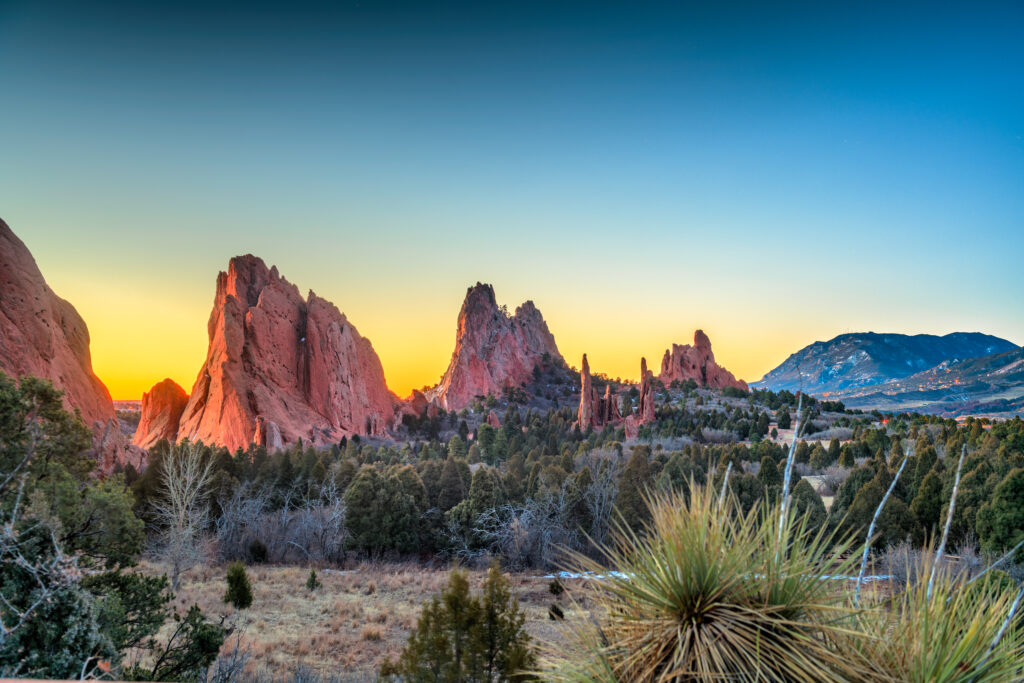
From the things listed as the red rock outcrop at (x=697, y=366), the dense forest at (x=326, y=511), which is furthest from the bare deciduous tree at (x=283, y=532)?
the red rock outcrop at (x=697, y=366)

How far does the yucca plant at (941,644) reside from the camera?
2.09 m

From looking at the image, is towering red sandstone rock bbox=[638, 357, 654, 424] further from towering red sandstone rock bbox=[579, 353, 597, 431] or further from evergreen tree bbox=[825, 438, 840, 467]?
evergreen tree bbox=[825, 438, 840, 467]

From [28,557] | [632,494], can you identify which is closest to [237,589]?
[28,557]

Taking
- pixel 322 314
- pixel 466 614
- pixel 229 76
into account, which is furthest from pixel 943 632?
pixel 322 314

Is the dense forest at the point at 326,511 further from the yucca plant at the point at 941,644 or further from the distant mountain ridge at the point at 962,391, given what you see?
the distant mountain ridge at the point at 962,391

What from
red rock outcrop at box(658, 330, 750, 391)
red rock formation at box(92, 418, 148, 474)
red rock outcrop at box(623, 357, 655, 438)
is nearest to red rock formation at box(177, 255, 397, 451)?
red rock formation at box(92, 418, 148, 474)

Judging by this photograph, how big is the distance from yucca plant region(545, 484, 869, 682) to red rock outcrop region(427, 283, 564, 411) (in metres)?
99.3

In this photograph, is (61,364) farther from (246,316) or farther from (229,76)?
(246,316)

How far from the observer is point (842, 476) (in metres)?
38.3

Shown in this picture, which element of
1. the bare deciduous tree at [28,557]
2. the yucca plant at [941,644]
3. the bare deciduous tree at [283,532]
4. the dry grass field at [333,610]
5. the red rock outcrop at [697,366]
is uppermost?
the red rock outcrop at [697,366]

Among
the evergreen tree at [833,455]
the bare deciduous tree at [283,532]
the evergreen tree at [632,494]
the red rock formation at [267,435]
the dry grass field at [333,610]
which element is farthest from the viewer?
the red rock formation at [267,435]

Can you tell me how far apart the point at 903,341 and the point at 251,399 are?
7591 inches

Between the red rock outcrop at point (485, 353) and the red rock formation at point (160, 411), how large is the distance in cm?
4972

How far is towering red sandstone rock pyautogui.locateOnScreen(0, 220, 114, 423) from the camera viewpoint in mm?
25055
